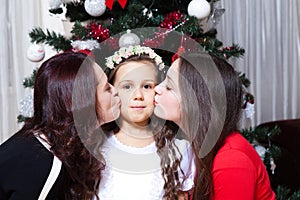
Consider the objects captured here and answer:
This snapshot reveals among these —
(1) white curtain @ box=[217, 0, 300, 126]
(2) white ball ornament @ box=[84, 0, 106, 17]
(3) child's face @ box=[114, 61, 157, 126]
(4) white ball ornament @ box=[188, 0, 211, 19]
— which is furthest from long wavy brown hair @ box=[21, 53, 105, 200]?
(1) white curtain @ box=[217, 0, 300, 126]

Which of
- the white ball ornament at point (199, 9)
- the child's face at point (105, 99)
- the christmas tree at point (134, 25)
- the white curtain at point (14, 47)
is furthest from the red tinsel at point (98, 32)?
the white curtain at point (14, 47)

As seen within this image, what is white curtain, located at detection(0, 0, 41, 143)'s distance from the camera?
2.81 m

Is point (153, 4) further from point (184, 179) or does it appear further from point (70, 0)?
point (184, 179)

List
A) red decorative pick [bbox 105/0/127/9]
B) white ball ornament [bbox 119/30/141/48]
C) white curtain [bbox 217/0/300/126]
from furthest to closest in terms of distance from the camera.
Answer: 1. white curtain [bbox 217/0/300/126]
2. red decorative pick [bbox 105/0/127/9]
3. white ball ornament [bbox 119/30/141/48]

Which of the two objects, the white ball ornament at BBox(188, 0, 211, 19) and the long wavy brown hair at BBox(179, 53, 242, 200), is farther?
the white ball ornament at BBox(188, 0, 211, 19)

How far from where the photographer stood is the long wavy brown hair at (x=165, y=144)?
4.89 ft

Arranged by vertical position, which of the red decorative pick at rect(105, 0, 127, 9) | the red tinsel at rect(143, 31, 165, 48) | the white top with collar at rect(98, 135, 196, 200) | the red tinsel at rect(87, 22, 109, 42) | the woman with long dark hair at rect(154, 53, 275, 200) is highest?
the red decorative pick at rect(105, 0, 127, 9)

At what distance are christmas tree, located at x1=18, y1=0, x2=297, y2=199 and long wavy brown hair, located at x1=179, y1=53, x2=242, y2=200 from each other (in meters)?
0.30

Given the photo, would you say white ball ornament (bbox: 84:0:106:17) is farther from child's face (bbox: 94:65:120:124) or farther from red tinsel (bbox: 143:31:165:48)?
child's face (bbox: 94:65:120:124)

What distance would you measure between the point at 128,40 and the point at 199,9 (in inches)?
11.9

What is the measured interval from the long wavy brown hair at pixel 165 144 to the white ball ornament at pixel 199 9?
1.19ft

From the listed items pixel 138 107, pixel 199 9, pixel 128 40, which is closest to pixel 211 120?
pixel 138 107

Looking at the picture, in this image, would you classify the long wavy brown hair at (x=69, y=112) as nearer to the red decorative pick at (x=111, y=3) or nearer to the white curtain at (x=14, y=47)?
the red decorative pick at (x=111, y=3)

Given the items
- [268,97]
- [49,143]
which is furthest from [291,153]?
[49,143]
